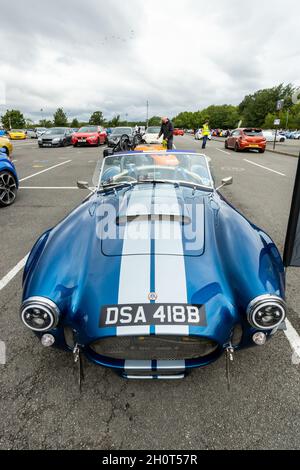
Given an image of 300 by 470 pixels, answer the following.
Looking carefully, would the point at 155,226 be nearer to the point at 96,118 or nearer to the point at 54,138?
the point at 54,138

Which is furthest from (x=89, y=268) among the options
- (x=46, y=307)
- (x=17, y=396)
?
(x=17, y=396)

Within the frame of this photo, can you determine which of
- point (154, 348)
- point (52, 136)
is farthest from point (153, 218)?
point (52, 136)

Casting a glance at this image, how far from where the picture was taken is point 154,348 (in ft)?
5.36

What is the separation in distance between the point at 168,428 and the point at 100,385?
533 millimetres

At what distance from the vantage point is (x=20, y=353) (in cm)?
222

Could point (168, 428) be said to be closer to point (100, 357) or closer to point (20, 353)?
point (100, 357)

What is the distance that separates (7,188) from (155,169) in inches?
158

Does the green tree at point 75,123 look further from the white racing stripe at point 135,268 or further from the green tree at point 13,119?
the white racing stripe at point 135,268

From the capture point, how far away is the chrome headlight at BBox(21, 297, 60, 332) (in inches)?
65.5

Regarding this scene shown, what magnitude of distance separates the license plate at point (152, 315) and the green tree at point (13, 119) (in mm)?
77398

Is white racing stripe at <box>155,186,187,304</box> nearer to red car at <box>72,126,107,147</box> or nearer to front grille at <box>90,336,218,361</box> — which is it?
front grille at <box>90,336,218,361</box>

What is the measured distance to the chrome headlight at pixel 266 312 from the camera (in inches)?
65.4

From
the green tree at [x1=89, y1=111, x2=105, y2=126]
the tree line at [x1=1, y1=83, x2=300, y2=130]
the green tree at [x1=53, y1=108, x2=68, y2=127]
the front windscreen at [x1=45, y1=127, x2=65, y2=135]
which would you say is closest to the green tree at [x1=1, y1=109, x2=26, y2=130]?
the tree line at [x1=1, y1=83, x2=300, y2=130]

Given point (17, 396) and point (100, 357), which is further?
point (17, 396)
